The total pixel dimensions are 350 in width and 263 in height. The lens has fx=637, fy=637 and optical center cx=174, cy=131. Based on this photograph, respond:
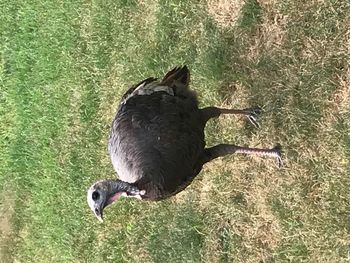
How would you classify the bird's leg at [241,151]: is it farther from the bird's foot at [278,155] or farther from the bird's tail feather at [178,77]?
the bird's tail feather at [178,77]

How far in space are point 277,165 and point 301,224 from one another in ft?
1.44

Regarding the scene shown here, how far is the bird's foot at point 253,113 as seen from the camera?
4.48m

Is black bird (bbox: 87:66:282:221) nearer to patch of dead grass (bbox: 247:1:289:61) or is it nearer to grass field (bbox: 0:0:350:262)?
grass field (bbox: 0:0:350:262)

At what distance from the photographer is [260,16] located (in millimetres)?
4598

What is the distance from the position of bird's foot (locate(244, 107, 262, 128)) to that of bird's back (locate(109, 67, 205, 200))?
424mm

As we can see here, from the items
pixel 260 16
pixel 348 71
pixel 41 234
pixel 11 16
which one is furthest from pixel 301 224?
pixel 11 16

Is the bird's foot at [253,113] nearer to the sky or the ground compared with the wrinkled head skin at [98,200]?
nearer to the ground

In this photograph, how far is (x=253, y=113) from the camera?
4484mm

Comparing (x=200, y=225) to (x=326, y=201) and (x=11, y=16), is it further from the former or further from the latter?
(x=11, y=16)

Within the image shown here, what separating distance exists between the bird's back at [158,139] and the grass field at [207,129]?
63 centimetres

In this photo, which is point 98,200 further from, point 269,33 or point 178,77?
point 269,33

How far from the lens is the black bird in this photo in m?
3.70

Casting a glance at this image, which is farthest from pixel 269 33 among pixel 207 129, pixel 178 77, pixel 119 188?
pixel 119 188

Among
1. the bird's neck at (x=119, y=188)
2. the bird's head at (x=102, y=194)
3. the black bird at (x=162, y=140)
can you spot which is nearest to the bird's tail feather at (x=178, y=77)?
the black bird at (x=162, y=140)
